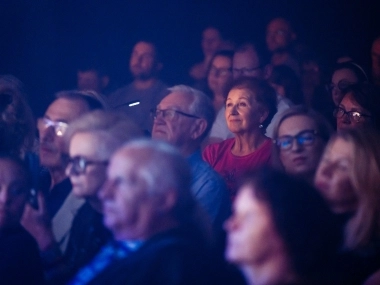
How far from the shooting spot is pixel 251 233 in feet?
5.86

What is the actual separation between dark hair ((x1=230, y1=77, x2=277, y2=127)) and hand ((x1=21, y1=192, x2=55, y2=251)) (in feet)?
3.68

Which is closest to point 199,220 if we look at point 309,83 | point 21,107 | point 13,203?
point 13,203

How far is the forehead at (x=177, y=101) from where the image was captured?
2.88m

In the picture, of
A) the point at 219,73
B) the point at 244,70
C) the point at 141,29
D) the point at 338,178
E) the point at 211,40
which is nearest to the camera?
the point at 338,178

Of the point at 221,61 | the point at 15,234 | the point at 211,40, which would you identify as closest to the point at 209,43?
the point at 211,40

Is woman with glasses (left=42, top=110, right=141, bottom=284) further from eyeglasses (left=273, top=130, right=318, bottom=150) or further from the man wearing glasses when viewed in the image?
eyeglasses (left=273, top=130, right=318, bottom=150)

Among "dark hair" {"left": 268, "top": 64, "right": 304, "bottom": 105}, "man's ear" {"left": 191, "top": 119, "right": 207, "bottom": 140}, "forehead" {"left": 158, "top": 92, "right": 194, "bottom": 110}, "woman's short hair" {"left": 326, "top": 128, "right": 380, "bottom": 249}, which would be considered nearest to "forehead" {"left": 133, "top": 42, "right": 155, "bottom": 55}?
"dark hair" {"left": 268, "top": 64, "right": 304, "bottom": 105}

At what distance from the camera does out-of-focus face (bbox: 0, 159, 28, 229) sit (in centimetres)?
248

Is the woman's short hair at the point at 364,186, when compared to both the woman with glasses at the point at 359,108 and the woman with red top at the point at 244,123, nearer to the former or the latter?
the woman with glasses at the point at 359,108

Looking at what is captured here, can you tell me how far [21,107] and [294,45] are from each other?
1933 mm

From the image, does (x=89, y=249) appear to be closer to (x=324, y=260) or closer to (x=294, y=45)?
(x=324, y=260)

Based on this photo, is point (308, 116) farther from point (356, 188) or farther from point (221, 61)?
point (221, 61)

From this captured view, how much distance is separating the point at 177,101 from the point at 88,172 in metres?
0.72

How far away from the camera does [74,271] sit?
2250mm
